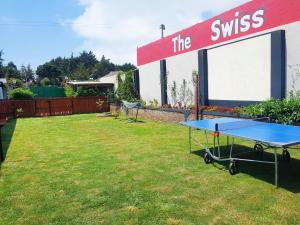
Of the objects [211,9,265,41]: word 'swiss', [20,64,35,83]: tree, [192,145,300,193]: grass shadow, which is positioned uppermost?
[20,64,35,83]: tree

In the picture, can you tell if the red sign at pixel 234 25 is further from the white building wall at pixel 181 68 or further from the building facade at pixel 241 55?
the white building wall at pixel 181 68

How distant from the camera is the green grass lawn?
4.24 meters

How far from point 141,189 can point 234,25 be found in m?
9.21

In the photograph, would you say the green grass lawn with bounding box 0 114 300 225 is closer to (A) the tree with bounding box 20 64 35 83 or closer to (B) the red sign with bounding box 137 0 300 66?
(B) the red sign with bounding box 137 0 300 66

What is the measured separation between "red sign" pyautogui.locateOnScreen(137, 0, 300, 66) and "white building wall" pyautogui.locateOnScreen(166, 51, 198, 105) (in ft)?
1.09

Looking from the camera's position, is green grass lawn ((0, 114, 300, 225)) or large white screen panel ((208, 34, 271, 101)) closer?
green grass lawn ((0, 114, 300, 225))

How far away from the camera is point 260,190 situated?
199 inches

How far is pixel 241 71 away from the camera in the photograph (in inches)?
476

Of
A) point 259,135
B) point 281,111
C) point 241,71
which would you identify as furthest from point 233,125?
point 241,71

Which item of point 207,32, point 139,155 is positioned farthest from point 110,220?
point 207,32

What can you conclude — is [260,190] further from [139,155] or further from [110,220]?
[139,155]

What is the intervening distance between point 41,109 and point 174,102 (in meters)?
11.8

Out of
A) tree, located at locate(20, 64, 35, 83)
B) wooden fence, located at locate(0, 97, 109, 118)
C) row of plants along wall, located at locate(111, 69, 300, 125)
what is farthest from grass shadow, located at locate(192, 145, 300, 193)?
tree, located at locate(20, 64, 35, 83)

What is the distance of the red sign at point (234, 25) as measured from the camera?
10.0 metres
